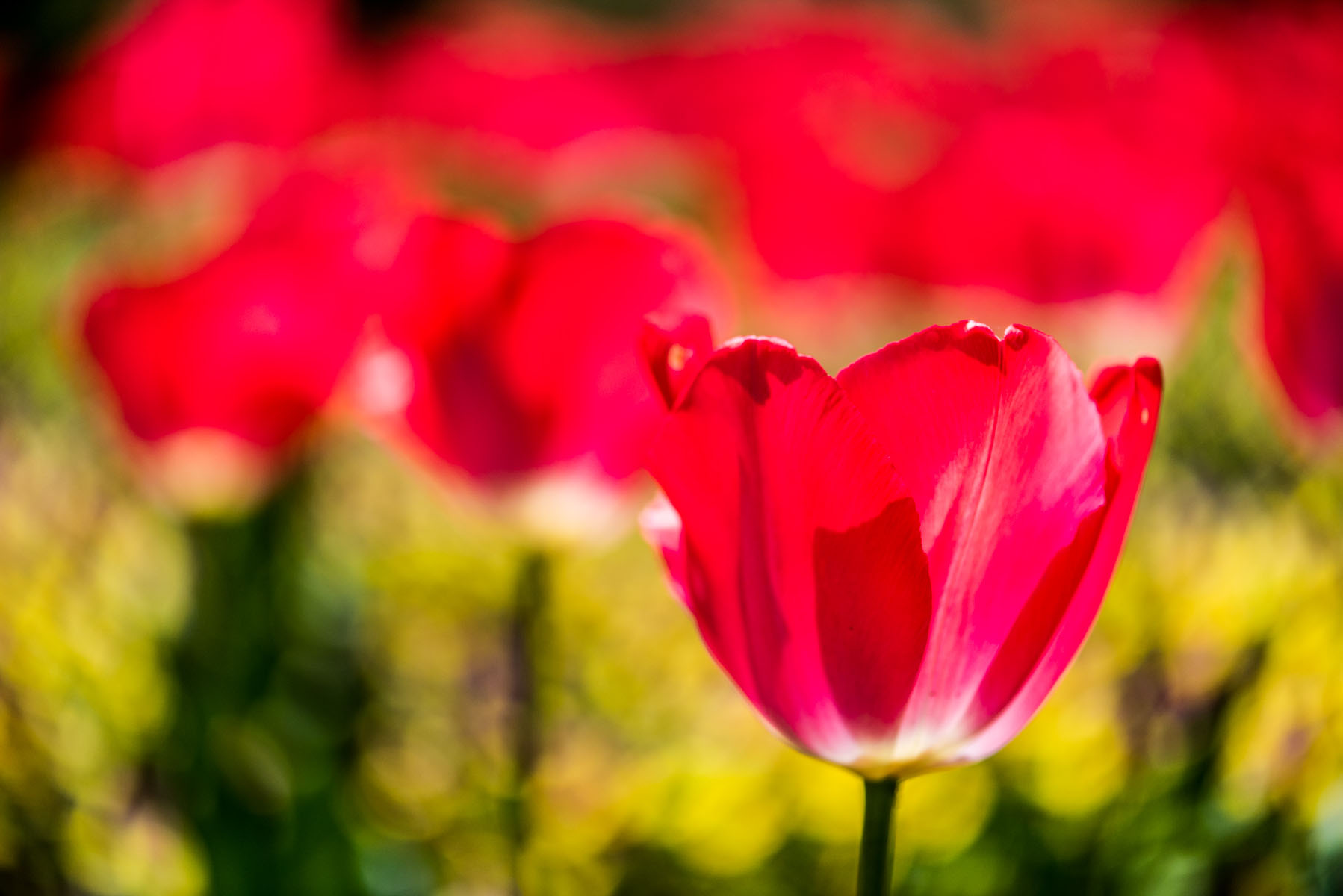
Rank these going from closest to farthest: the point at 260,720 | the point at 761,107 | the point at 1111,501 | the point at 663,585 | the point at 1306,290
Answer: the point at 1111,501
the point at 1306,290
the point at 260,720
the point at 663,585
the point at 761,107

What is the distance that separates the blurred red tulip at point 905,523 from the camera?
0.73 feet

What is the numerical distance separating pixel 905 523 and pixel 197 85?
0.89 metres

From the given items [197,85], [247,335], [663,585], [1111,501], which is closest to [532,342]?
[247,335]

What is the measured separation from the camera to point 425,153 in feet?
5.40

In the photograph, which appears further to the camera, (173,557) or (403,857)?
(173,557)

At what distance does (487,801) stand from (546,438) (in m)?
0.25

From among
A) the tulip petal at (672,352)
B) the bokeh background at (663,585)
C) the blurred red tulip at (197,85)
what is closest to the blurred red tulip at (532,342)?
the bokeh background at (663,585)

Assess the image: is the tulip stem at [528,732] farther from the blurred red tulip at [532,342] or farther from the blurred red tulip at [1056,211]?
the blurred red tulip at [1056,211]

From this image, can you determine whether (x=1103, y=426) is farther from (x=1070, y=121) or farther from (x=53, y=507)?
(x=53, y=507)

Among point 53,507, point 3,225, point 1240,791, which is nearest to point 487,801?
point 1240,791

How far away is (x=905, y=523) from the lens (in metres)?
0.23

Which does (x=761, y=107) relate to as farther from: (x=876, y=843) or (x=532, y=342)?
(x=876, y=843)

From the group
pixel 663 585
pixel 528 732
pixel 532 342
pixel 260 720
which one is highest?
pixel 532 342

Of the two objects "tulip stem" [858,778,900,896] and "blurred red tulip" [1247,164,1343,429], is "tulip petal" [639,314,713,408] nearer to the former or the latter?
"tulip stem" [858,778,900,896]
